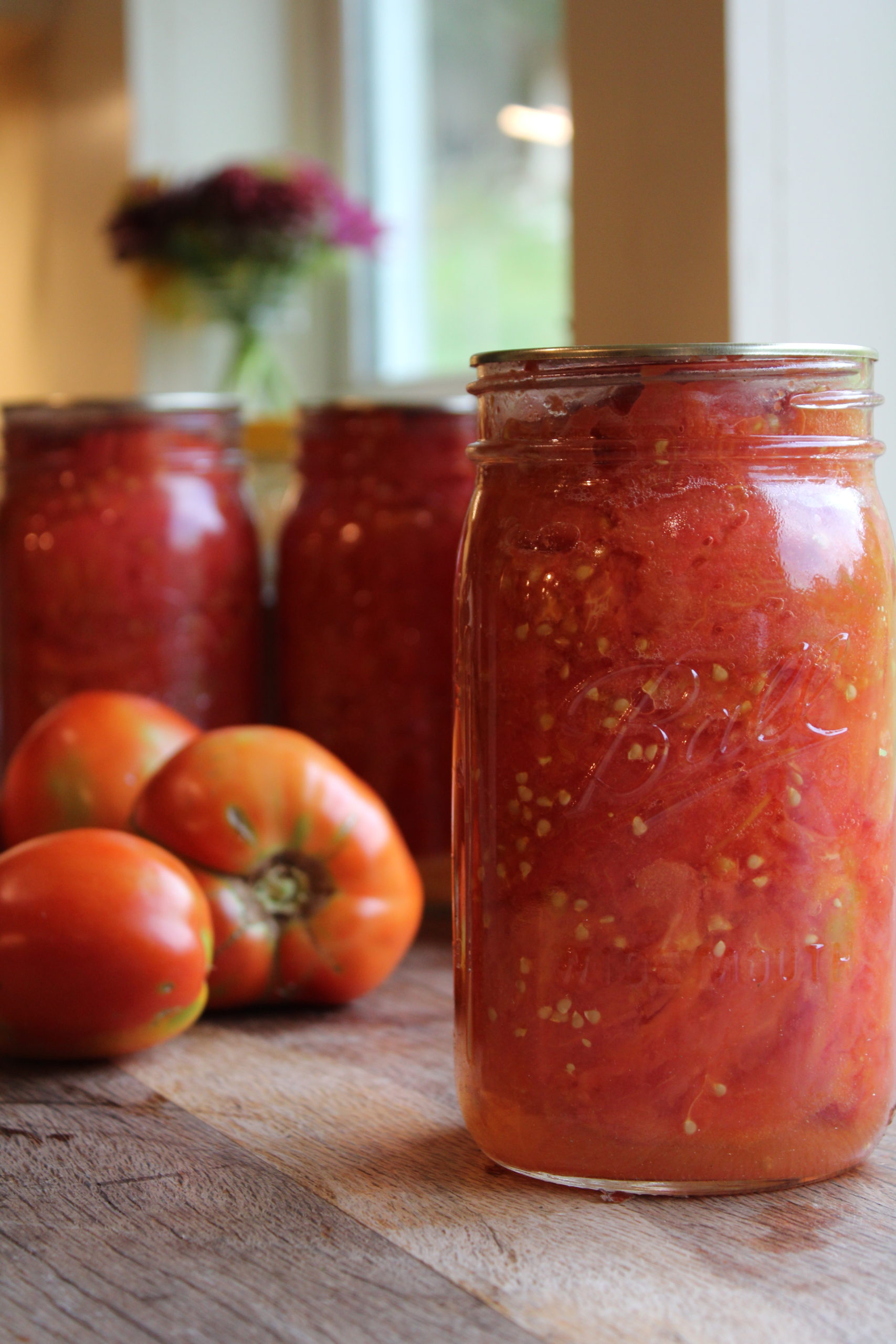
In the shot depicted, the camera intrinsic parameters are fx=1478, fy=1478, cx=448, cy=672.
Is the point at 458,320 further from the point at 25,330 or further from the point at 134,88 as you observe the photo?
the point at 25,330

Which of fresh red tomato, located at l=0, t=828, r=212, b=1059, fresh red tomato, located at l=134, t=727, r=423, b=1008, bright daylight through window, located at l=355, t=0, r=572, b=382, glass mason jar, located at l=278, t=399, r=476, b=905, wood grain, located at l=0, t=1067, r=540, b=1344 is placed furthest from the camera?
bright daylight through window, located at l=355, t=0, r=572, b=382

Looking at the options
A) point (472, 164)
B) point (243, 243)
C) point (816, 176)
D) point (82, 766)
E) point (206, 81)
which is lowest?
point (82, 766)

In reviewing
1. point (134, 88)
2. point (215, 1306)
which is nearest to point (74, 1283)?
point (215, 1306)

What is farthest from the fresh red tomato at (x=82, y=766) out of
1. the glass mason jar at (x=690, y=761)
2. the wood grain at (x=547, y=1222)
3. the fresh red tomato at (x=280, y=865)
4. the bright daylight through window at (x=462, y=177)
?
the bright daylight through window at (x=462, y=177)

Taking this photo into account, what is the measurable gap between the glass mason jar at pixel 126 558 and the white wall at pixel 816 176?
38cm

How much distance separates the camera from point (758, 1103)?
55 centimetres

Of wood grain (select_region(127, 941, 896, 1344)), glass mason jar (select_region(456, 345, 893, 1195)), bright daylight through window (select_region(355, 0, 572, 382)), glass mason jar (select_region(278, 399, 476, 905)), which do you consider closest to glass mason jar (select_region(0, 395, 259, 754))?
glass mason jar (select_region(278, 399, 476, 905))

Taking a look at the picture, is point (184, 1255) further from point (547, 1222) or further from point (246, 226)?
point (246, 226)

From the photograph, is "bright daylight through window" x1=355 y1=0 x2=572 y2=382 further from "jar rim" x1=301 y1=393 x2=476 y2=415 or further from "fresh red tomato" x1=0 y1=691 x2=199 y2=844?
"fresh red tomato" x1=0 y1=691 x2=199 y2=844

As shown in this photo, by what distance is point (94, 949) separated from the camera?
2.22 feet

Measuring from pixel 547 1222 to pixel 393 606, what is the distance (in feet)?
1.61

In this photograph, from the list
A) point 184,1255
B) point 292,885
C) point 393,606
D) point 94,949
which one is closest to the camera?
point 184,1255

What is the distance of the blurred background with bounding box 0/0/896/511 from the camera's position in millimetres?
849

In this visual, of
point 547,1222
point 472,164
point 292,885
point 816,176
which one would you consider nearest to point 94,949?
point 292,885
